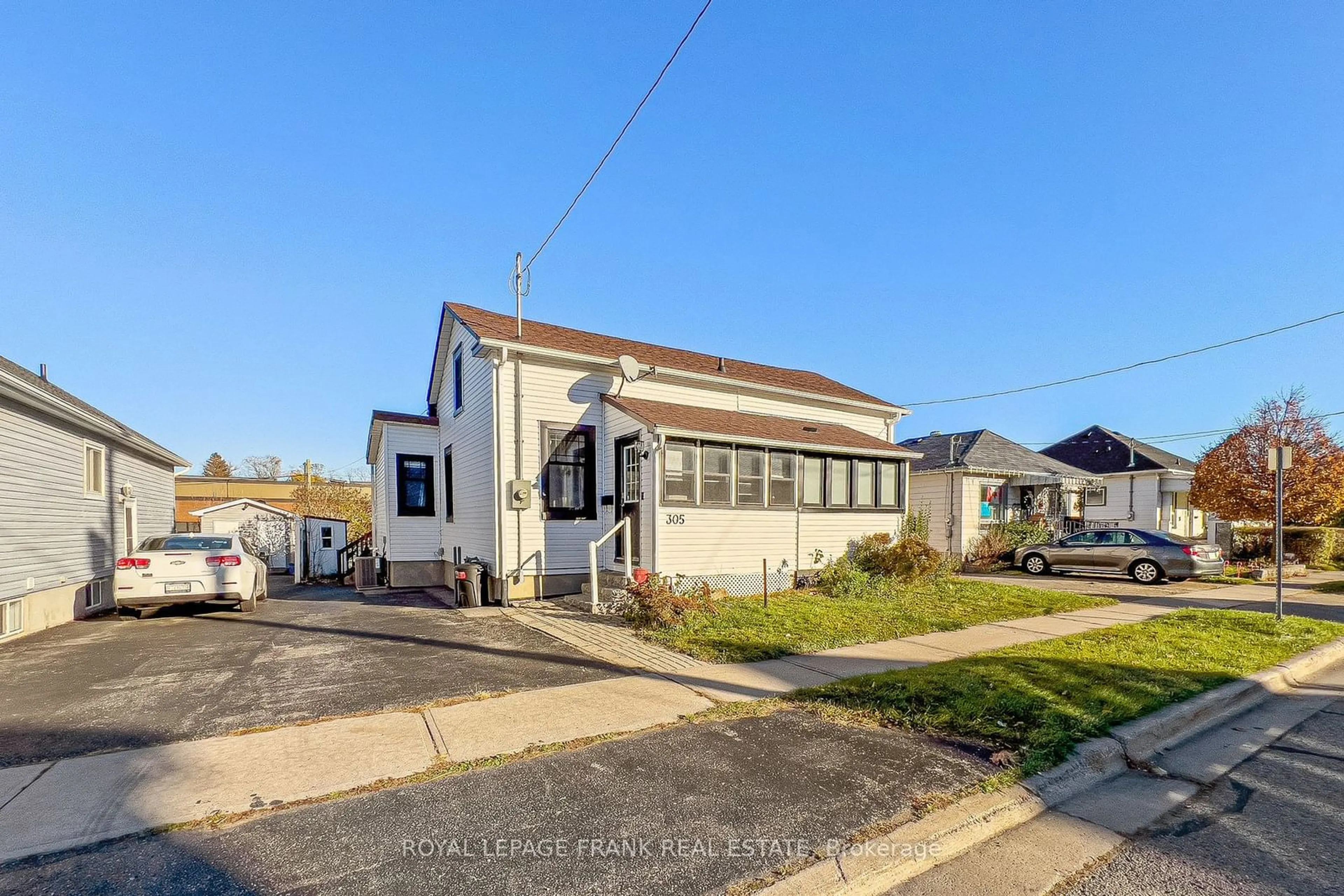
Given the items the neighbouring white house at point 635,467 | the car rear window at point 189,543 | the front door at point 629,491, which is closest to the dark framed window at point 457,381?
the neighbouring white house at point 635,467

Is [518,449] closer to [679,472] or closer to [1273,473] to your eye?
[679,472]

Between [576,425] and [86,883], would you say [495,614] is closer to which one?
[576,425]

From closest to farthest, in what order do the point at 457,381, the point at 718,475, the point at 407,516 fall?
1. the point at 718,475
2. the point at 457,381
3. the point at 407,516

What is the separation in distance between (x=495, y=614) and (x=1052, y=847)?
879 cm

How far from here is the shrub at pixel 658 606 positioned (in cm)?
850

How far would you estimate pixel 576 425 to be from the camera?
475 inches

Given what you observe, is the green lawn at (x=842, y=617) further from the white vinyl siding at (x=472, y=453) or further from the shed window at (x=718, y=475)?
the white vinyl siding at (x=472, y=453)

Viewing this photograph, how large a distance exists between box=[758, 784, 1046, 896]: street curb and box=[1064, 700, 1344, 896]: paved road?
0.51 meters

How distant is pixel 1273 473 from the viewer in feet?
59.9

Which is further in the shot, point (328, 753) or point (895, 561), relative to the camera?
point (895, 561)

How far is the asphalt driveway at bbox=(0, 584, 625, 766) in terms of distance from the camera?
15.9ft

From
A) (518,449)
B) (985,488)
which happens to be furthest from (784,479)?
(985,488)

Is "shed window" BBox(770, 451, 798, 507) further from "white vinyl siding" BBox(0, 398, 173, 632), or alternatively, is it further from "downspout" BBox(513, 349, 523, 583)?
"white vinyl siding" BBox(0, 398, 173, 632)

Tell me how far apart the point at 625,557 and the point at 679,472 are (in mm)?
1807
